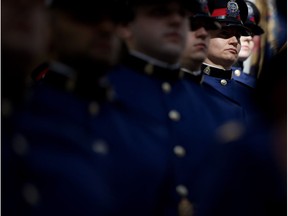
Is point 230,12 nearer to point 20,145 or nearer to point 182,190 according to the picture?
point 182,190

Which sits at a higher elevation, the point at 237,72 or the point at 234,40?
the point at 234,40

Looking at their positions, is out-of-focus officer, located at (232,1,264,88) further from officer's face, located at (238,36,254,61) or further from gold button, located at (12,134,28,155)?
gold button, located at (12,134,28,155)

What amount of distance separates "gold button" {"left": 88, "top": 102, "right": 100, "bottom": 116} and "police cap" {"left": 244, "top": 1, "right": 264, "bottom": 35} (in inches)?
32.1

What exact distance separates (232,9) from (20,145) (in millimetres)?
994

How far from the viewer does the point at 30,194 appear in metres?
0.89

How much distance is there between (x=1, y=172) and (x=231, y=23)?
97 cm

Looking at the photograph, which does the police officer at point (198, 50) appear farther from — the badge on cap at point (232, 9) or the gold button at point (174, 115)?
the badge on cap at point (232, 9)

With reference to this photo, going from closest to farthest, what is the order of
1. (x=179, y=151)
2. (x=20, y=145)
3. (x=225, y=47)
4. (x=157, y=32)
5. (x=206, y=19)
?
(x=20, y=145) < (x=157, y=32) < (x=179, y=151) < (x=206, y=19) < (x=225, y=47)

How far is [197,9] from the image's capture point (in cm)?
121

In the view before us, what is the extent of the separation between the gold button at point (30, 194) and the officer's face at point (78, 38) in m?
0.24

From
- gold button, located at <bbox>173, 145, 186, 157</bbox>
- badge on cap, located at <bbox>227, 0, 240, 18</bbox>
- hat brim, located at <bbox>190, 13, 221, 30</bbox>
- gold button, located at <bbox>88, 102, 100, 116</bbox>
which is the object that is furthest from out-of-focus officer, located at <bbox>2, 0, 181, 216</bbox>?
badge on cap, located at <bbox>227, 0, 240, 18</bbox>

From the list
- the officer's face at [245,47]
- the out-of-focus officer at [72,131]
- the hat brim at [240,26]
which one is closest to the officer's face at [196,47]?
the out-of-focus officer at [72,131]

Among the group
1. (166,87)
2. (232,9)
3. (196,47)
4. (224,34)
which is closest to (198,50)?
(196,47)

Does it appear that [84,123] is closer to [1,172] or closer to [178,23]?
[1,172]
